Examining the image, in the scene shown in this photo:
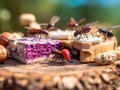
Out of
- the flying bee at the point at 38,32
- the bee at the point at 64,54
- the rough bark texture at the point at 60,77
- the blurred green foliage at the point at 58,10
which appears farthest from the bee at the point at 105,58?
the blurred green foliage at the point at 58,10

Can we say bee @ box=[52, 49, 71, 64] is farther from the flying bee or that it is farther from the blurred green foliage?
the blurred green foliage

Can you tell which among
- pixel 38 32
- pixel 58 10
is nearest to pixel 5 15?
pixel 58 10

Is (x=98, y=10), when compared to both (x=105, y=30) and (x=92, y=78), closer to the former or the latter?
(x=105, y=30)

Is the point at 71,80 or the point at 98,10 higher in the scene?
the point at 98,10

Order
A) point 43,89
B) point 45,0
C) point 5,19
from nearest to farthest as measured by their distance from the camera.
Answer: point 43,89 < point 5,19 < point 45,0

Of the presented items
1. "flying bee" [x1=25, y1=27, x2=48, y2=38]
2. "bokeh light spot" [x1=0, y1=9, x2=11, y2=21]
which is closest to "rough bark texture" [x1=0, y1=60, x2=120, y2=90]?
"flying bee" [x1=25, y1=27, x2=48, y2=38]

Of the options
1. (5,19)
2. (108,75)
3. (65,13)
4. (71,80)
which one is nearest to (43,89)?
(71,80)
